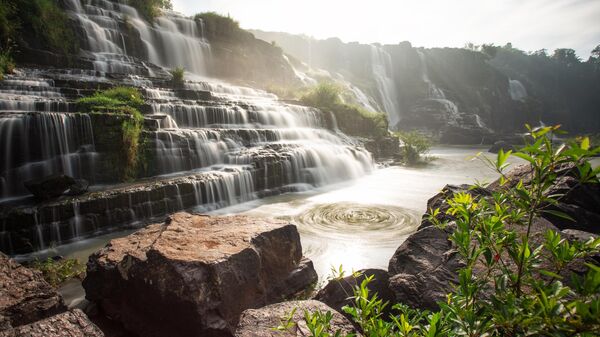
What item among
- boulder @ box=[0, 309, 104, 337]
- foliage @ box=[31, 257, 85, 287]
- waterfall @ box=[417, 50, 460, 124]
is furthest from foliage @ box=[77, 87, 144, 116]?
waterfall @ box=[417, 50, 460, 124]

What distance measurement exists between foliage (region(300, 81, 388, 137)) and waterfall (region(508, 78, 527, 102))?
39.7m

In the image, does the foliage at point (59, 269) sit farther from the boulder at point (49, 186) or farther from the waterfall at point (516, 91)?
the waterfall at point (516, 91)

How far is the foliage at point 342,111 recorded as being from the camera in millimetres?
18016

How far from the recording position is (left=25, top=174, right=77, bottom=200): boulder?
605cm

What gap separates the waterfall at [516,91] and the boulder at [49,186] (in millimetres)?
55412

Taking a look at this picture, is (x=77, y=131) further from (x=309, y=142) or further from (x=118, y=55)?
(x=118, y=55)

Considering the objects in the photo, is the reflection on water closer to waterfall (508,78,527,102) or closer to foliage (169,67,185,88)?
foliage (169,67,185,88)

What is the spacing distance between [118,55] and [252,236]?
1583cm

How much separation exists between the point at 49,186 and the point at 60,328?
5.07 metres

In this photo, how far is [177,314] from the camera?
309 cm

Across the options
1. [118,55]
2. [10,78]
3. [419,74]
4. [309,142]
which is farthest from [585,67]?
[10,78]

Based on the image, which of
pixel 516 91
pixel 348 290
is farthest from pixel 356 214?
pixel 516 91

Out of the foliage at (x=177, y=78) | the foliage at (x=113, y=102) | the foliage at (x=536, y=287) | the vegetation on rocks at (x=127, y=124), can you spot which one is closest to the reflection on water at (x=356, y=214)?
the vegetation on rocks at (x=127, y=124)

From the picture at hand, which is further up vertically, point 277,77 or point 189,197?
point 277,77
